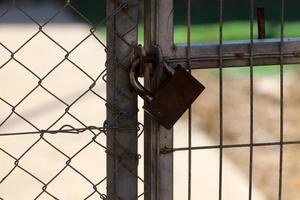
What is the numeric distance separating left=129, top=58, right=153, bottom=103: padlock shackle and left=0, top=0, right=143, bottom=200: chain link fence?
0.07 feet

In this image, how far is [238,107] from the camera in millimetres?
4766

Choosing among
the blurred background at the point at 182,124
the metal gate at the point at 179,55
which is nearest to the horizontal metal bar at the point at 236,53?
the metal gate at the point at 179,55

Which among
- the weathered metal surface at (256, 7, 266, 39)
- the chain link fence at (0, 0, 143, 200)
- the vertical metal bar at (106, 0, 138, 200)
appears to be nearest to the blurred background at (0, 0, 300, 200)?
the chain link fence at (0, 0, 143, 200)

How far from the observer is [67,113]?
1.64m

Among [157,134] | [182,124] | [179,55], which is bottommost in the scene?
[157,134]

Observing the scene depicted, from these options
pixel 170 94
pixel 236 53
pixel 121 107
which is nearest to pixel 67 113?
pixel 121 107

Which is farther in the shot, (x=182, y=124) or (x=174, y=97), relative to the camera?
(x=182, y=124)

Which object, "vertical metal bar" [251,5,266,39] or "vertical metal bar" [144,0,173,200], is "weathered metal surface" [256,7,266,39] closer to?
"vertical metal bar" [251,5,266,39]

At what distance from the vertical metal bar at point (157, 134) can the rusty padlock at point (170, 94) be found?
0.03 m

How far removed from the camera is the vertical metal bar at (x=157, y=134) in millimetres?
1464

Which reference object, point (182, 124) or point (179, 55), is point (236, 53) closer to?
point (179, 55)

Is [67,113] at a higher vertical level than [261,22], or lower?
lower

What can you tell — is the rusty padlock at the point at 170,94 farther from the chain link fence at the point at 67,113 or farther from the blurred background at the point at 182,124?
the blurred background at the point at 182,124

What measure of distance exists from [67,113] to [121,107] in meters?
0.19
